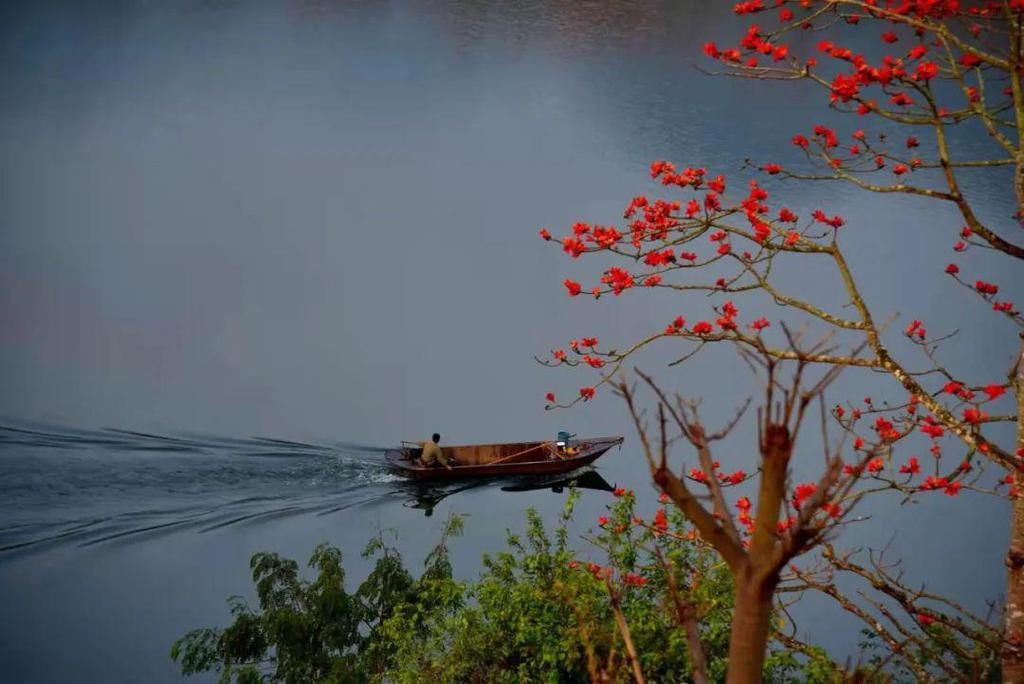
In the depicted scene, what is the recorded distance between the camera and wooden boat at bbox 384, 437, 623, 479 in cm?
988

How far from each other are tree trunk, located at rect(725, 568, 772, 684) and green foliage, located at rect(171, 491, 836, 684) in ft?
4.36

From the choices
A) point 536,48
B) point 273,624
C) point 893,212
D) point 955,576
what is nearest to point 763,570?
point 273,624

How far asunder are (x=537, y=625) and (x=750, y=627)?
2418mm

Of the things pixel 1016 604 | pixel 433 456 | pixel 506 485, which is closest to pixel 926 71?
pixel 1016 604

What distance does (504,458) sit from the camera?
1005 cm

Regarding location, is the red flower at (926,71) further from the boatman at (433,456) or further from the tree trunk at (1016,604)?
the boatman at (433,456)

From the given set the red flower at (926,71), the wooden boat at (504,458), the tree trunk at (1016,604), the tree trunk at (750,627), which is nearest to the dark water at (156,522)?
the wooden boat at (504,458)

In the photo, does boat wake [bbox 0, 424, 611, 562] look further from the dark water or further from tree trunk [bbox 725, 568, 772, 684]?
tree trunk [bbox 725, 568, 772, 684]

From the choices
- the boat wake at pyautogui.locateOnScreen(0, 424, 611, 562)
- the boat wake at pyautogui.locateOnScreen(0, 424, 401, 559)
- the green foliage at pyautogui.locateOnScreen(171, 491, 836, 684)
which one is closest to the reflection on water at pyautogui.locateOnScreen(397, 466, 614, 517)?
the boat wake at pyautogui.locateOnScreen(0, 424, 611, 562)

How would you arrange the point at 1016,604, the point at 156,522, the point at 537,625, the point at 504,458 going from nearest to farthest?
the point at 1016,604 → the point at 537,625 → the point at 156,522 → the point at 504,458

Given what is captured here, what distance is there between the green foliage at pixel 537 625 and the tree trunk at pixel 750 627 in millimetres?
1328

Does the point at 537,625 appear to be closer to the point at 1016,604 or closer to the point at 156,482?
the point at 1016,604

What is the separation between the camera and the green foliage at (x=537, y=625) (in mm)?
4348

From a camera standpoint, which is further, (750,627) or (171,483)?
(171,483)
